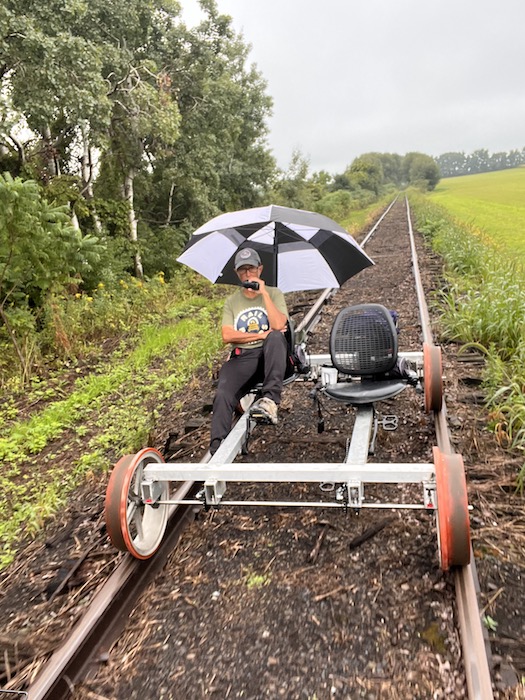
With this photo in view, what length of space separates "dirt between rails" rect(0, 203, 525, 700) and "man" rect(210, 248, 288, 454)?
60cm

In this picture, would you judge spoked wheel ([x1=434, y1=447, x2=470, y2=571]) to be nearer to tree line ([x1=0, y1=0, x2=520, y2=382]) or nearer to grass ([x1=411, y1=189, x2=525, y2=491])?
grass ([x1=411, y1=189, x2=525, y2=491])

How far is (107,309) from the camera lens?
935 centimetres

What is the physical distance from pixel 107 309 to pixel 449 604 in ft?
26.6

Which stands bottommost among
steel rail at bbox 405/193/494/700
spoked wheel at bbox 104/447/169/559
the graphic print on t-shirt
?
steel rail at bbox 405/193/494/700

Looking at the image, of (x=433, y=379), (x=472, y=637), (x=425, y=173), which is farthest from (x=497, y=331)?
(x=425, y=173)

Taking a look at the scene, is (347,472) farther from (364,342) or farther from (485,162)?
(485,162)

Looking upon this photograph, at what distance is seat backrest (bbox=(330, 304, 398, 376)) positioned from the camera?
4.27 meters

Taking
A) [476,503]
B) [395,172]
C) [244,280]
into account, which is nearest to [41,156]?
[244,280]

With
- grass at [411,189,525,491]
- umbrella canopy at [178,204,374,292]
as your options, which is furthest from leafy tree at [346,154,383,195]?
umbrella canopy at [178,204,374,292]

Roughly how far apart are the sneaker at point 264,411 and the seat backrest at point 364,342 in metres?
0.87

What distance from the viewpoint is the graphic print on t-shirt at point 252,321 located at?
4418mm

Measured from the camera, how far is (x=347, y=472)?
2.81 metres

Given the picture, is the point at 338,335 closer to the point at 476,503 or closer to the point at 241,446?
the point at 241,446

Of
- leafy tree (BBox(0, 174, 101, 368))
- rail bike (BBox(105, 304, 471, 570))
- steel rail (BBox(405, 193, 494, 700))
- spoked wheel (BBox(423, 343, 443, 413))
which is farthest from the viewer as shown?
leafy tree (BBox(0, 174, 101, 368))
